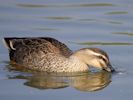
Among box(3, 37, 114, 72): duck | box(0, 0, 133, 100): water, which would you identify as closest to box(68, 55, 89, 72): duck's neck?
box(3, 37, 114, 72): duck

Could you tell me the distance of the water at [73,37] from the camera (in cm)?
1246

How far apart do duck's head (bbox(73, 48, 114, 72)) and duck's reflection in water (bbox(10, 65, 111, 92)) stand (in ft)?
0.48

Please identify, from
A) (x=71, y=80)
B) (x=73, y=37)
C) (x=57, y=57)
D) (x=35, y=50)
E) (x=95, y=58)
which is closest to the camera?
(x=71, y=80)

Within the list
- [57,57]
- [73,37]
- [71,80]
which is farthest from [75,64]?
[73,37]

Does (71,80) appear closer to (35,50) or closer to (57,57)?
(57,57)

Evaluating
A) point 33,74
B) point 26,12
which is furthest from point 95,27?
point 33,74

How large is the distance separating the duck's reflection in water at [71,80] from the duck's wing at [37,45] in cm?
58

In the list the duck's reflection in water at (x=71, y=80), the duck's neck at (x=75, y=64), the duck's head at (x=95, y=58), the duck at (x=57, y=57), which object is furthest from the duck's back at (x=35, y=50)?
the duck's reflection in water at (x=71, y=80)

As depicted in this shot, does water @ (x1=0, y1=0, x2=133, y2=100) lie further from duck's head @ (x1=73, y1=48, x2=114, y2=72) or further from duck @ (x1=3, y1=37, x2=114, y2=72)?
duck @ (x1=3, y1=37, x2=114, y2=72)

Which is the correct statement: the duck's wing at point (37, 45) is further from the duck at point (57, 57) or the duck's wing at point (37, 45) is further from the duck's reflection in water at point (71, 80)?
the duck's reflection in water at point (71, 80)

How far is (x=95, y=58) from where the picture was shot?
1399 cm

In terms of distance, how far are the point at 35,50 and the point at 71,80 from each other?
4.30 ft

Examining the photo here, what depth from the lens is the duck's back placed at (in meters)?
14.2

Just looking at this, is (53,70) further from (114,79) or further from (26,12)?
(26,12)
